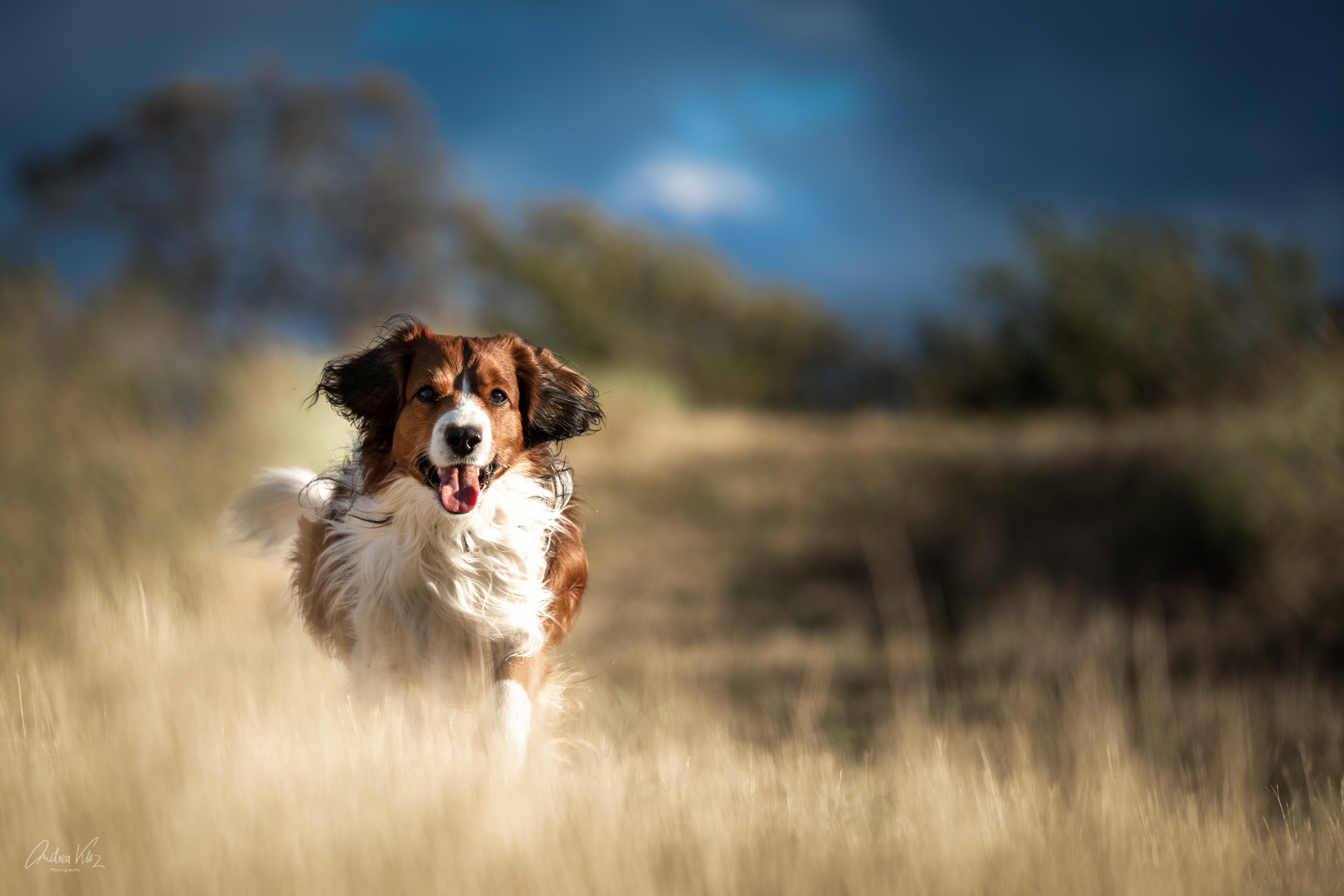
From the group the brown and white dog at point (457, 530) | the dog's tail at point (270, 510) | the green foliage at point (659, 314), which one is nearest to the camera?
the brown and white dog at point (457, 530)

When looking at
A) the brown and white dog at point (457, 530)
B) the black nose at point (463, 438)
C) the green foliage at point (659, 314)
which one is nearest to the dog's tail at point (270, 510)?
the brown and white dog at point (457, 530)

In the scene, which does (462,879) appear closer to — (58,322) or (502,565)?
(502,565)

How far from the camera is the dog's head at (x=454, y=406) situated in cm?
Answer: 290

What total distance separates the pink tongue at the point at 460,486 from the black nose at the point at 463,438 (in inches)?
4.2

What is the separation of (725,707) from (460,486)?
4.74m

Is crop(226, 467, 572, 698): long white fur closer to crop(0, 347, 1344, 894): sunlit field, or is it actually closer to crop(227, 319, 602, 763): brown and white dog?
crop(227, 319, 602, 763): brown and white dog

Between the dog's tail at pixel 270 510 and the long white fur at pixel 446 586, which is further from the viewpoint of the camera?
the dog's tail at pixel 270 510

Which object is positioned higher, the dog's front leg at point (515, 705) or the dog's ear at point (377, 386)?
the dog's ear at point (377, 386)

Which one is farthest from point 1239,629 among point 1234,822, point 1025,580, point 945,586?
point 1234,822

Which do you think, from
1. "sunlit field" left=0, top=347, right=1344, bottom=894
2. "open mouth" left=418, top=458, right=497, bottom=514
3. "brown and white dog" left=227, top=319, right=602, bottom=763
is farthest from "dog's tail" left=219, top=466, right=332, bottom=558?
"open mouth" left=418, top=458, right=497, bottom=514

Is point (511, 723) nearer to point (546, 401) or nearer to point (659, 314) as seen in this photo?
point (546, 401)

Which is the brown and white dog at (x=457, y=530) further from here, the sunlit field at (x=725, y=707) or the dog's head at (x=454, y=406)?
the sunlit field at (x=725, y=707)

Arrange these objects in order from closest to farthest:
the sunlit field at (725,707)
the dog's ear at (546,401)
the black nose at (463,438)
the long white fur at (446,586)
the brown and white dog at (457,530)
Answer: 1. the sunlit field at (725,707)
2. the black nose at (463,438)
3. the brown and white dog at (457,530)
4. the long white fur at (446,586)
5. the dog's ear at (546,401)

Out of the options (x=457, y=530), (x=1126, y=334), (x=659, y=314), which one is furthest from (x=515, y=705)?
(x=659, y=314)
